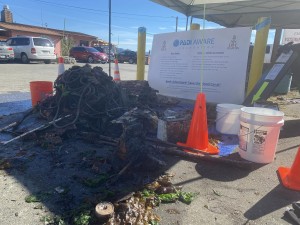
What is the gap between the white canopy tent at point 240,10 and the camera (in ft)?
27.6

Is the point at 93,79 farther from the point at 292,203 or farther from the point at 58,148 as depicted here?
the point at 292,203

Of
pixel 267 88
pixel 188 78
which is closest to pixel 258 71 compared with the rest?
pixel 267 88

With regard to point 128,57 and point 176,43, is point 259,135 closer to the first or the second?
point 176,43

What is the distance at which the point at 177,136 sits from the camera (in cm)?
407

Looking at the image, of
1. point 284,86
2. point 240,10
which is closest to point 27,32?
point 240,10

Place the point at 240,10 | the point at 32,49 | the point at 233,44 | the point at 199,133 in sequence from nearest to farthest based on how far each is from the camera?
the point at 199,133, the point at 233,44, the point at 240,10, the point at 32,49

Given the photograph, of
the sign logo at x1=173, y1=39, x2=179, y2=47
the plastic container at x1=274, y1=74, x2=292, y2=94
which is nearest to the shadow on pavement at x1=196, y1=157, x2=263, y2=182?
the sign logo at x1=173, y1=39, x2=179, y2=47

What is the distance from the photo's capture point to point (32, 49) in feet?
63.6

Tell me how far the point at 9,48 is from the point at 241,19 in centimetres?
1617

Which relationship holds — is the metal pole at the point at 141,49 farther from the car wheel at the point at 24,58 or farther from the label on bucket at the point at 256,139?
the car wheel at the point at 24,58

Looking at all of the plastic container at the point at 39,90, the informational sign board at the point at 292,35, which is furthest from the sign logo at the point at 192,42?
the informational sign board at the point at 292,35

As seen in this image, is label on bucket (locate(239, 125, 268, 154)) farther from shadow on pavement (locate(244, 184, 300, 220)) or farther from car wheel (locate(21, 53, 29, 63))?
car wheel (locate(21, 53, 29, 63))

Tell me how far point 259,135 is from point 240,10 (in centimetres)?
781

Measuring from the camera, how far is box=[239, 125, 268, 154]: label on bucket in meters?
3.31
